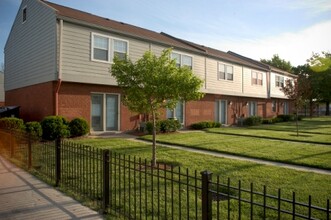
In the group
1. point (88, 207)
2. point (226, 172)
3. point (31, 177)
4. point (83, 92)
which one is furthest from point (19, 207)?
point (83, 92)

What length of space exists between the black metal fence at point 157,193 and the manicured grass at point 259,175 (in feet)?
1.22

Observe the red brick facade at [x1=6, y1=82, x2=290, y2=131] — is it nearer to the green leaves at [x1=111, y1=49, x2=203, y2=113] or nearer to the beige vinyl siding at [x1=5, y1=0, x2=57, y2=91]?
the beige vinyl siding at [x1=5, y1=0, x2=57, y2=91]

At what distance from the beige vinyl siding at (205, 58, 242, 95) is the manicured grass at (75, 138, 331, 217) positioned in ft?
45.7

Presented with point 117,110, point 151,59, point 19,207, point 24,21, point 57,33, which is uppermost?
point 24,21

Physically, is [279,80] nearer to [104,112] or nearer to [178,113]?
[178,113]

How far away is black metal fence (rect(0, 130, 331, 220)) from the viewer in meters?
3.76

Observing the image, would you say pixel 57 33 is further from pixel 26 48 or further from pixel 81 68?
pixel 26 48

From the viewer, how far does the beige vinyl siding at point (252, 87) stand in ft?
95.4

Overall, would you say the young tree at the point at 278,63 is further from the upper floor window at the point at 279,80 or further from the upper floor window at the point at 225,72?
the upper floor window at the point at 225,72

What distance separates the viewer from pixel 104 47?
54.3 feet

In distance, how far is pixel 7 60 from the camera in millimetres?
22969

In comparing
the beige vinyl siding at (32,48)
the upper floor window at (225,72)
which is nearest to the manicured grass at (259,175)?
the beige vinyl siding at (32,48)

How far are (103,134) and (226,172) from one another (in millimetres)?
9883

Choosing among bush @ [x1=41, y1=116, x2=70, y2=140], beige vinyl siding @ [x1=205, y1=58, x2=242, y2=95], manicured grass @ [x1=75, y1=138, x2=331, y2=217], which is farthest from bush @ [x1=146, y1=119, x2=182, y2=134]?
beige vinyl siding @ [x1=205, y1=58, x2=242, y2=95]
